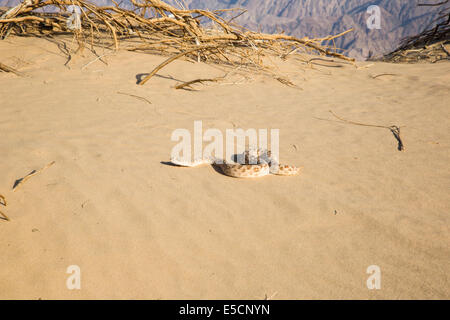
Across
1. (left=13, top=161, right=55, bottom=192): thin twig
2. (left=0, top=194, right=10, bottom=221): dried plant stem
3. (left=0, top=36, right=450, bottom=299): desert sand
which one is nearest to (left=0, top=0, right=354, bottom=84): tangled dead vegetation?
(left=0, top=36, right=450, bottom=299): desert sand

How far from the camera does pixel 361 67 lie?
7570 millimetres

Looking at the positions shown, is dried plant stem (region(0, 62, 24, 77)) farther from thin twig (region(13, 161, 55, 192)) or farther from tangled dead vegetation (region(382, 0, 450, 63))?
tangled dead vegetation (region(382, 0, 450, 63))

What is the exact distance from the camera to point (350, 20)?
5079 inches

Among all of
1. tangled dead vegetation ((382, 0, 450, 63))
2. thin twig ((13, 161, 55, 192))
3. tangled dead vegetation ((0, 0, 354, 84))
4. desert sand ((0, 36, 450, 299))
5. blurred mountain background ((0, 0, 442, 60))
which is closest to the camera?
desert sand ((0, 36, 450, 299))

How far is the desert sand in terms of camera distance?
1.88 m

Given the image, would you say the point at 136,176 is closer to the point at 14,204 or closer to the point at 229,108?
the point at 14,204

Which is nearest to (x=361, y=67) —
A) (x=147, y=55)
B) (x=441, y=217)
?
(x=147, y=55)

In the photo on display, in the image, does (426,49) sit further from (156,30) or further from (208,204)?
(208,204)

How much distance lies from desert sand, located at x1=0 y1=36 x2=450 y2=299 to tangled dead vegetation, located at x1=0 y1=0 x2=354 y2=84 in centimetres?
198

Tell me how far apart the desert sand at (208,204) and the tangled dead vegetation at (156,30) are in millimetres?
1976

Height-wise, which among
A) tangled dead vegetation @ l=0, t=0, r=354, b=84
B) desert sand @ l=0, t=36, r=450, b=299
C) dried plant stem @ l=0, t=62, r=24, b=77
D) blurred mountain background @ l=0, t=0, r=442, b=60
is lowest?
desert sand @ l=0, t=36, r=450, b=299

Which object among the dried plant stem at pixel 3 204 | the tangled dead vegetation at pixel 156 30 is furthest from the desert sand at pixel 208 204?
the tangled dead vegetation at pixel 156 30

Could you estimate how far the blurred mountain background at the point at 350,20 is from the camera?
108 meters
